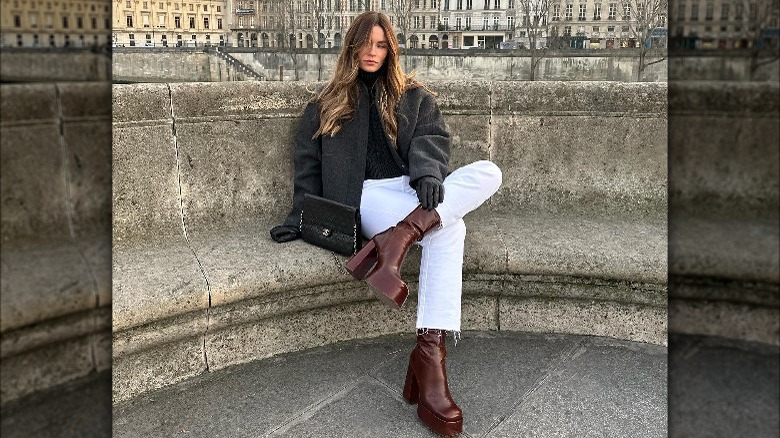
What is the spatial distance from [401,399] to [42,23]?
188cm

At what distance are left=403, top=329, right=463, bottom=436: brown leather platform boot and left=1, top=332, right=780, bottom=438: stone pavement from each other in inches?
2.2

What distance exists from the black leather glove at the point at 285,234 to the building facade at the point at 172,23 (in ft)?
203

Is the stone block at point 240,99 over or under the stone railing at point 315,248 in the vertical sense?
over

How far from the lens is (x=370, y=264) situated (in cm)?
235

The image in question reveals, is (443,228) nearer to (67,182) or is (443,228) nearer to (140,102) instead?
(140,102)

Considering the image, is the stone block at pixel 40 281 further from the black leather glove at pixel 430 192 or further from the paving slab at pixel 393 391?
the black leather glove at pixel 430 192

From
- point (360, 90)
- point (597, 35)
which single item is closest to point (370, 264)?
point (360, 90)

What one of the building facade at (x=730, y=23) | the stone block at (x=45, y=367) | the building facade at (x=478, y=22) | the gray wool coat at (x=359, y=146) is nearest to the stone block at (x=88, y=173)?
the stone block at (x=45, y=367)

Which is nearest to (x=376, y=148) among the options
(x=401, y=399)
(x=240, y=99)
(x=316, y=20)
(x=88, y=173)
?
(x=240, y=99)

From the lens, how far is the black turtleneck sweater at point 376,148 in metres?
2.86

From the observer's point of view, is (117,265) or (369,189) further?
(369,189)

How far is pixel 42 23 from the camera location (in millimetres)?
689

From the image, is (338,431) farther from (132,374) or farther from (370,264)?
(132,374)

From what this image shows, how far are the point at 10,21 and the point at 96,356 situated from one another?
0.36 meters
